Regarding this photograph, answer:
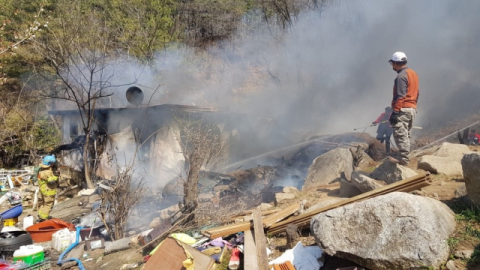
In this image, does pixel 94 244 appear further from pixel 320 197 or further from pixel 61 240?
pixel 320 197

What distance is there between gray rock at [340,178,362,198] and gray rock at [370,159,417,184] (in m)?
0.40

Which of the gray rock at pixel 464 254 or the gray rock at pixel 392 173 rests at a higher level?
the gray rock at pixel 392 173

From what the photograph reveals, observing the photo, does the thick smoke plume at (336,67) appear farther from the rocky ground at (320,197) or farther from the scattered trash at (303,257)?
the scattered trash at (303,257)

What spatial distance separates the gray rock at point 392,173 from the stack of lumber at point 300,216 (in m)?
0.93

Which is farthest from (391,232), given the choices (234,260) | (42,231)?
(42,231)

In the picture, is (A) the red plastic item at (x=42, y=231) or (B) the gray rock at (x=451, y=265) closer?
(B) the gray rock at (x=451, y=265)

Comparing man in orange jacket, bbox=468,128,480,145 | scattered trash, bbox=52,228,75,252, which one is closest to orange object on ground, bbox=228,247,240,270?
scattered trash, bbox=52,228,75,252

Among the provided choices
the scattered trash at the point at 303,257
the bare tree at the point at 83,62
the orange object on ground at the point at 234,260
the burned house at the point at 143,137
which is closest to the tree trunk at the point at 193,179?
the orange object on ground at the point at 234,260

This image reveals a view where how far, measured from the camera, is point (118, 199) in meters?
5.94

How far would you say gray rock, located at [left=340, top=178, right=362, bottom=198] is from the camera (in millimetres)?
5475

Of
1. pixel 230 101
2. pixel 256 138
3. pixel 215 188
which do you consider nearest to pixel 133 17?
pixel 230 101

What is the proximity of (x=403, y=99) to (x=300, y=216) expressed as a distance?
112 inches

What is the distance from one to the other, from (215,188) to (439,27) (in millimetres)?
17782

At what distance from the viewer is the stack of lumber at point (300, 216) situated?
3936 mm
